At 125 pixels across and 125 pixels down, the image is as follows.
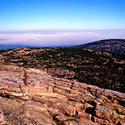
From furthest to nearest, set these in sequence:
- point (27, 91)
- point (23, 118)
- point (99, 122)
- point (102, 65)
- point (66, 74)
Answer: point (102, 65), point (66, 74), point (27, 91), point (99, 122), point (23, 118)

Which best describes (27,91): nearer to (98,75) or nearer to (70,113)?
(70,113)

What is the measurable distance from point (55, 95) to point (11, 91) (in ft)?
22.6

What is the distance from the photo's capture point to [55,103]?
1861 cm

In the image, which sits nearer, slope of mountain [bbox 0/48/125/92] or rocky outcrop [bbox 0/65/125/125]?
rocky outcrop [bbox 0/65/125/125]

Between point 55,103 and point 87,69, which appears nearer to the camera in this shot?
point 55,103

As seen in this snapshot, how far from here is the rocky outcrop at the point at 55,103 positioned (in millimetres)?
13812

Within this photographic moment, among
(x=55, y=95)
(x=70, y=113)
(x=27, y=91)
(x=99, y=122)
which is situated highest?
(x=27, y=91)

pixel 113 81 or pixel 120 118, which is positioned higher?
pixel 120 118

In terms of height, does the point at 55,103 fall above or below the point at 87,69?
above

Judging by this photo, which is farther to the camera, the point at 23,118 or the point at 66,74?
the point at 66,74

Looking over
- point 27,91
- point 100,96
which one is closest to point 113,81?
point 100,96

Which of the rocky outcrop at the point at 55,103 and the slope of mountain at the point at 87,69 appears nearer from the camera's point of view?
the rocky outcrop at the point at 55,103

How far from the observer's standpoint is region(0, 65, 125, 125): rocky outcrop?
1381cm

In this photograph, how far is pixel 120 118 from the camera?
18.0 m
